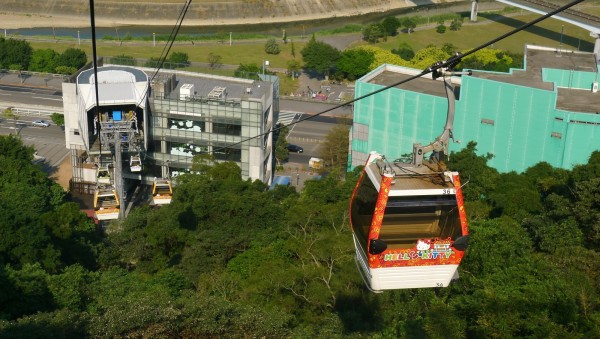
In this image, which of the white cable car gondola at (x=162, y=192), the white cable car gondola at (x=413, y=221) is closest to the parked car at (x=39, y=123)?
the white cable car gondola at (x=162, y=192)

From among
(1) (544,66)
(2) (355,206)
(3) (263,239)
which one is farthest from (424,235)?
(1) (544,66)

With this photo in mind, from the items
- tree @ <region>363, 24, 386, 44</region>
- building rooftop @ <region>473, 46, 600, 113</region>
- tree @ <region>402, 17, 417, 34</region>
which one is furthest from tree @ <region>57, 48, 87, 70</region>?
building rooftop @ <region>473, 46, 600, 113</region>

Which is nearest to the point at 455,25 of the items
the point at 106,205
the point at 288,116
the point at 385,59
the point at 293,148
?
the point at 385,59

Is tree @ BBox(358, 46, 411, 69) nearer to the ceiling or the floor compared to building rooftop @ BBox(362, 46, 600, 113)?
nearer to the floor

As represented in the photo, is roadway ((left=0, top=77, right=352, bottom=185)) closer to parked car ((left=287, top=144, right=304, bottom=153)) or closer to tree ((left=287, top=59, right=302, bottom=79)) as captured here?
parked car ((left=287, top=144, right=304, bottom=153))

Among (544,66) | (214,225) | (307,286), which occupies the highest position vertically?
(544,66)

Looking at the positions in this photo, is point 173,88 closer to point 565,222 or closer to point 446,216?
point 565,222
